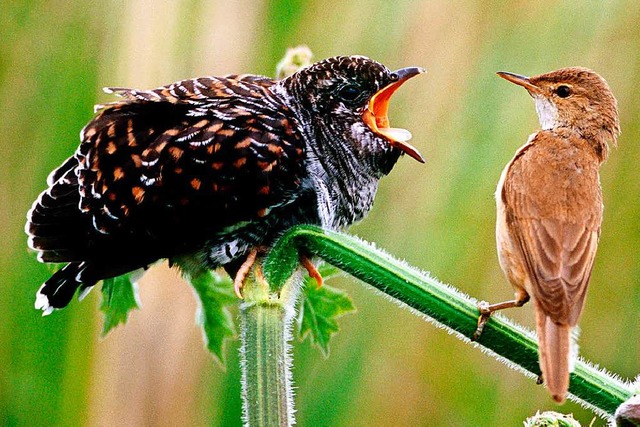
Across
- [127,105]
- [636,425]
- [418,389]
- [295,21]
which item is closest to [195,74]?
[295,21]

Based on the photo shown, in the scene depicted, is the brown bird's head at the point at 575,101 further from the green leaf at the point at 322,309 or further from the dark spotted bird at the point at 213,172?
the green leaf at the point at 322,309

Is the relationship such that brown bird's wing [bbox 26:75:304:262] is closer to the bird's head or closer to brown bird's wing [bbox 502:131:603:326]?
the bird's head

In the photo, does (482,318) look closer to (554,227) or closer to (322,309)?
(554,227)

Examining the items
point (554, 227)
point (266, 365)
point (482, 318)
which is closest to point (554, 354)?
point (482, 318)

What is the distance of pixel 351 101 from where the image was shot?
9.67 ft

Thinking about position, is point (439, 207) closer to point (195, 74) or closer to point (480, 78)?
point (480, 78)

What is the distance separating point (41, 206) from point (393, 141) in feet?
2.92

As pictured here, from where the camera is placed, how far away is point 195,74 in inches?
145

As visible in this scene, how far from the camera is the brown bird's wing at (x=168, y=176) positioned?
2666 mm

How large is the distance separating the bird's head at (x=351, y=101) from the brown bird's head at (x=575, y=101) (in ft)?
1.06

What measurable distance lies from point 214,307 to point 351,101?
2.14 feet

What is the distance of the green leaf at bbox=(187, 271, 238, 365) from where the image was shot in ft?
8.79

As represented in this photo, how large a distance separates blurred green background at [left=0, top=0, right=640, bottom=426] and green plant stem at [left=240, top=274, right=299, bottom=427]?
50.5 inches

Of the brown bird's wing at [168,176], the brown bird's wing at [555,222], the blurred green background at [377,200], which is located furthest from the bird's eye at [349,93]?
the blurred green background at [377,200]
